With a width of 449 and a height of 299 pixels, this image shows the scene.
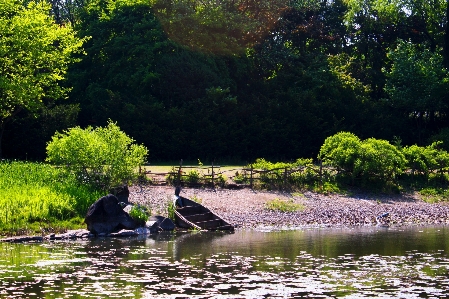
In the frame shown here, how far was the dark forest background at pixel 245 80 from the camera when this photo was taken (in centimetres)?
5228

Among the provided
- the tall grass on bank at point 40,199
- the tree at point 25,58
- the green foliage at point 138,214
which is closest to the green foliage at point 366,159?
the green foliage at point 138,214

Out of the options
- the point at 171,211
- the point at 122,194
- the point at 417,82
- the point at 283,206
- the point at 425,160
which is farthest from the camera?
the point at 417,82

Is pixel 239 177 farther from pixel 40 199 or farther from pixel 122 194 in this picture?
pixel 40 199

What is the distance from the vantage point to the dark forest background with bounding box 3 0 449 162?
52.3 metres

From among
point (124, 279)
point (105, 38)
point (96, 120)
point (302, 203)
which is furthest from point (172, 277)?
point (105, 38)

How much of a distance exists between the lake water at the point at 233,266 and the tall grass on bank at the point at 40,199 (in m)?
A: 2.41

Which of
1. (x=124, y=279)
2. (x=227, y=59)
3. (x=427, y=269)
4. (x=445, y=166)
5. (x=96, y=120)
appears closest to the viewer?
(x=124, y=279)

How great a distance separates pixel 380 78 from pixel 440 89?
595 centimetres

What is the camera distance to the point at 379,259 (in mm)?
24047

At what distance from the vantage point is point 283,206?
37.0 metres

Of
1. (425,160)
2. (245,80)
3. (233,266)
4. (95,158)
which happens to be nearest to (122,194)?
(95,158)

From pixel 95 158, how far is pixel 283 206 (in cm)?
964

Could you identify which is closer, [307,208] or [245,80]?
[307,208]

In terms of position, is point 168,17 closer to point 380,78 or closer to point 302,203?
point 380,78
